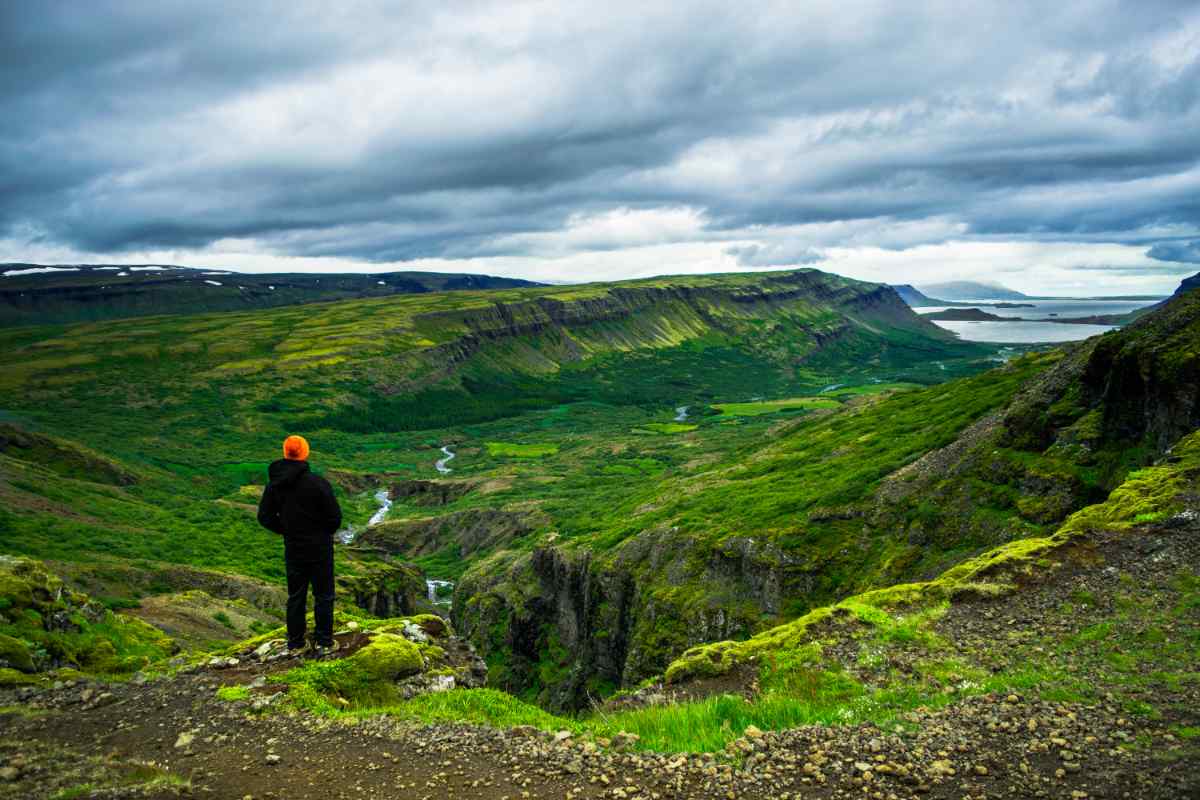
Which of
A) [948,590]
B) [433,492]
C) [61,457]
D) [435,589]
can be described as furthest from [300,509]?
[433,492]

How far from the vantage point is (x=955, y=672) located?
49.6ft

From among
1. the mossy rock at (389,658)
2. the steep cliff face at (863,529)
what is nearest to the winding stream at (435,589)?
the steep cliff face at (863,529)

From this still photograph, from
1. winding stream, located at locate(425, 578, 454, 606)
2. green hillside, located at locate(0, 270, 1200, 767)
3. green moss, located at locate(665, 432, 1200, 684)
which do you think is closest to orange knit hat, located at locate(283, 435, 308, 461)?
green hillside, located at locate(0, 270, 1200, 767)

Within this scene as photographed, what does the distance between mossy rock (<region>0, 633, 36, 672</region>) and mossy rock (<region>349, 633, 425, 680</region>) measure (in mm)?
8578

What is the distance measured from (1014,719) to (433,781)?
10106mm

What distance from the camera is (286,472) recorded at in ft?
54.7

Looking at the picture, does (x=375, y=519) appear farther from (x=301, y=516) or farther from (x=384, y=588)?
(x=301, y=516)

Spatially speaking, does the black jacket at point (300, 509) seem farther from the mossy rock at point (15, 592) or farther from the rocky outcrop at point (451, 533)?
the rocky outcrop at point (451, 533)

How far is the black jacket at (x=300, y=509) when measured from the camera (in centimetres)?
1669

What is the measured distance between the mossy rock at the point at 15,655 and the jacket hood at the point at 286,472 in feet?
27.6

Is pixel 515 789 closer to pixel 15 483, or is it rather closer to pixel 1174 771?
pixel 1174 771

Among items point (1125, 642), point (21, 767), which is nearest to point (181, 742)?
point (21, 767)

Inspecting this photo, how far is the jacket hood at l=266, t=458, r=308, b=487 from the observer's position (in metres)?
16.6

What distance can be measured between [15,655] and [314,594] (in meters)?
8.05
